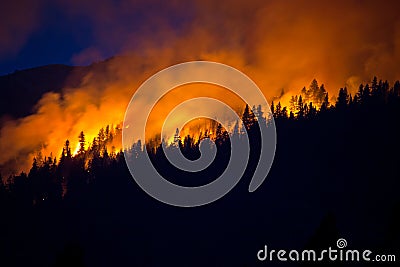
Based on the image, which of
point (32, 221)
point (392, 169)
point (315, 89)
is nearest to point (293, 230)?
point (392, 169)

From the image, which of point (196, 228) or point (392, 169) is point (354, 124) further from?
point (196, 228)

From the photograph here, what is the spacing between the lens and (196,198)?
111688mm

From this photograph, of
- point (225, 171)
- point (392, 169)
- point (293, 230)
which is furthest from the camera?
point (225, 171)

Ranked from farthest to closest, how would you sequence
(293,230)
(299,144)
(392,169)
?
(299,144) → (392,169) → (293,230)

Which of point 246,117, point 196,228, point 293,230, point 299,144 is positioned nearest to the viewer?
point 293,230

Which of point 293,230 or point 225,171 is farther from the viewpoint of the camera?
point 225,171

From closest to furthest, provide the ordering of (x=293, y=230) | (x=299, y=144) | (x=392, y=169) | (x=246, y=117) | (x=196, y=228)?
(x=293, y=230) < (x=392, y=169) < (x=196, y=228) < (x=299, y=144) < (x=246, y=117)

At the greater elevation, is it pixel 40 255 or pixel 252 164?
pixel 252 164

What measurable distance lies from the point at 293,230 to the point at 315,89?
6021cm

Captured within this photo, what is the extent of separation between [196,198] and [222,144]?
2161 cm

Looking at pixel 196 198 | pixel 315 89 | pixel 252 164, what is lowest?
pixel 196 198

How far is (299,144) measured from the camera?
347 feet

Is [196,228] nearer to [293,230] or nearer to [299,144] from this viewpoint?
[293,230]

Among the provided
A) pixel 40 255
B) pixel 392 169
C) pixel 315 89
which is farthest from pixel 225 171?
pixel 40 255
